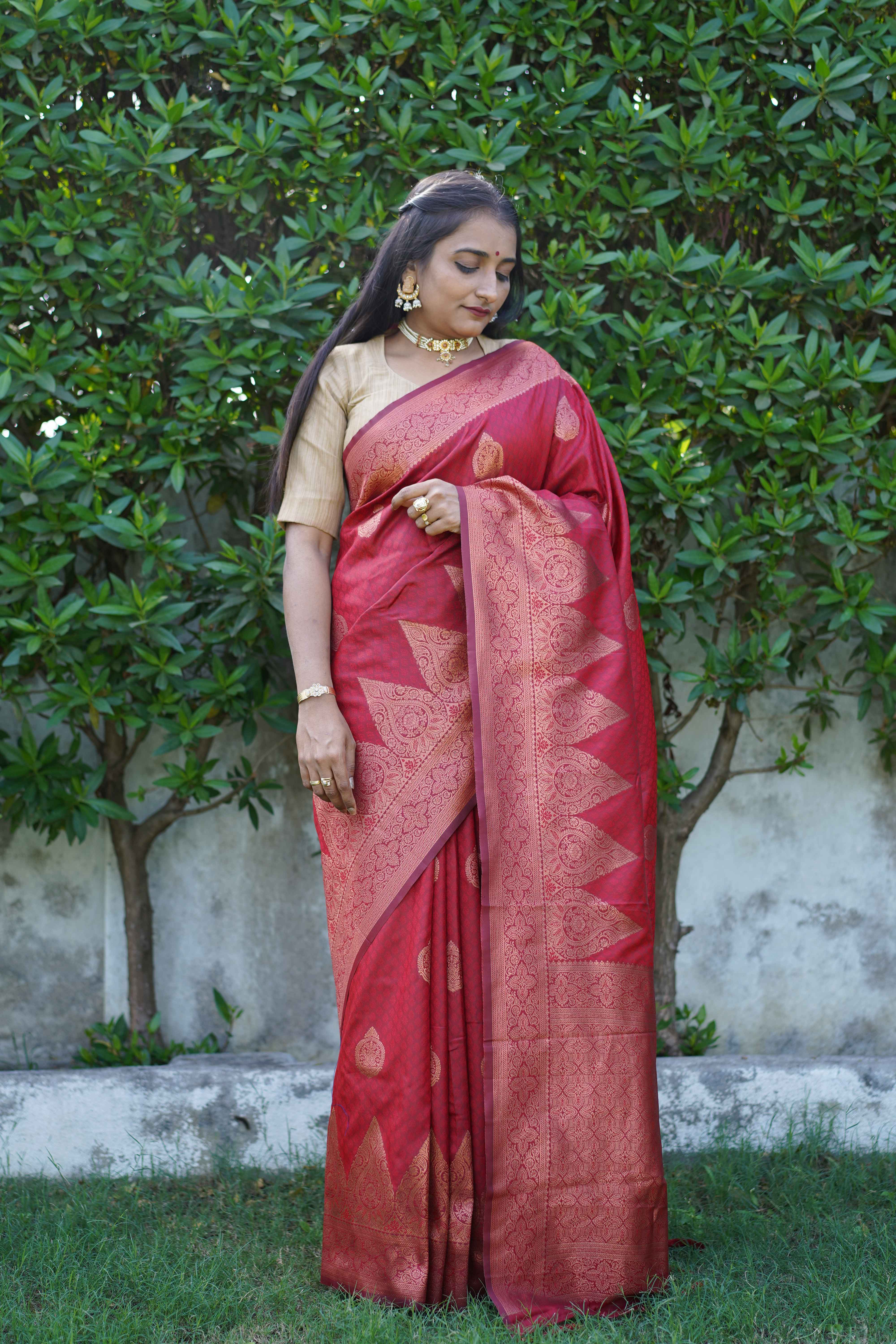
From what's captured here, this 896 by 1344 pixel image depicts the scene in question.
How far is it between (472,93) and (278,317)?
2.62 ft

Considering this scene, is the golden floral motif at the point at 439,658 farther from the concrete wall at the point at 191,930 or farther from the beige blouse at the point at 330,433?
the concrete wall at the point at 191,930

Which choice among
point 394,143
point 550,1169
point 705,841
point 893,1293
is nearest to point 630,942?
point 550,1169

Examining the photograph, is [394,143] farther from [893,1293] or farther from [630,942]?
[893,1293]

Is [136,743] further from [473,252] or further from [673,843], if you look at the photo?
[473,252]

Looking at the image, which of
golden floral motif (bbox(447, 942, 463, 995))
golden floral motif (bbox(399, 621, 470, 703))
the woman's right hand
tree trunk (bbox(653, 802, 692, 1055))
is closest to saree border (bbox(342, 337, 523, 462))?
golden floral motif (bbox(399, 621, 470, 703))

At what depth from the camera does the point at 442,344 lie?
8.20 feet

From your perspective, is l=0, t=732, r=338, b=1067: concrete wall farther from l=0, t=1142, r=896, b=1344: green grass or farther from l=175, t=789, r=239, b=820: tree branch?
l=0, t=1142, r=896, b=1344: green grass

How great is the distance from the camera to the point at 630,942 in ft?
7.55

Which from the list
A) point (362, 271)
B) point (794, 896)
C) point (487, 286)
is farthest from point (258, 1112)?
point (362, 271)

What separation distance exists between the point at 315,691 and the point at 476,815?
15.1 inches

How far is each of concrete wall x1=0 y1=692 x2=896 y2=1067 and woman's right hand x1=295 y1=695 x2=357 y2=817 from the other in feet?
4.05

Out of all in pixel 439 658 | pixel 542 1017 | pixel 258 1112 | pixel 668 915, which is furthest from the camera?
pixel 668 915

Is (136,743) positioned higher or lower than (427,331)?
lower

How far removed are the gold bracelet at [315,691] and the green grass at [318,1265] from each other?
1.09 metres
